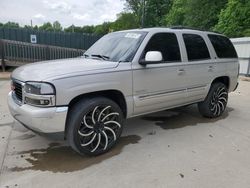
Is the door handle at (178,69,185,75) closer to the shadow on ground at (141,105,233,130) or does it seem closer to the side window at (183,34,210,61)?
the side window at (183,34,210,61)

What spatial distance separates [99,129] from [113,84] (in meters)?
0.68

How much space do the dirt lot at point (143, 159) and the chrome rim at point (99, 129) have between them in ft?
0.62

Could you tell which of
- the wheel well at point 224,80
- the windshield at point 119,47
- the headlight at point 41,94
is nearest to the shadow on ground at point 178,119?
the wheel well at point 224,80

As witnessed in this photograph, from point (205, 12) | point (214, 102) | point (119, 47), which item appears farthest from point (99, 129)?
point (205, 12)

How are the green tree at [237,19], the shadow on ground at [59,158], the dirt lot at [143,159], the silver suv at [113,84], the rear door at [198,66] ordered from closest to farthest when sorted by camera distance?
the dirt lot at [143,159], the silver suv at [113,84], the shadow on ground at [59,158], the rear door at [198,66], the green tree at [237,19]

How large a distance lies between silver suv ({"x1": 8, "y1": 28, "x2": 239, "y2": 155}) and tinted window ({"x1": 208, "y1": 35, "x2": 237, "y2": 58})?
0.05 metres

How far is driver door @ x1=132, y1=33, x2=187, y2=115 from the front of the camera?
4.04 m

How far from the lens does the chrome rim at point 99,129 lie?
140 inches

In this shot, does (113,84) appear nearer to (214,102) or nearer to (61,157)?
(61,157)

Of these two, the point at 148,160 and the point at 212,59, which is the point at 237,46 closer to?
the point at 212,59

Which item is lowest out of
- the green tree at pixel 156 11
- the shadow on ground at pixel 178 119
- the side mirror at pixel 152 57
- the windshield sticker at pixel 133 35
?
the shadow on ground at pixel 178 119

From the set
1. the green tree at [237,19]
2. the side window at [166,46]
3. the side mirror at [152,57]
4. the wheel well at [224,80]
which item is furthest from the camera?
the green tree at [237,19]

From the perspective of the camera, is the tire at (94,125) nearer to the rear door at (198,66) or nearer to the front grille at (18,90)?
the front grille at (18,90)

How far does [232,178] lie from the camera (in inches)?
127
